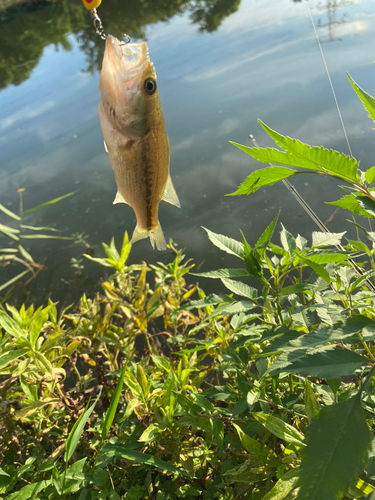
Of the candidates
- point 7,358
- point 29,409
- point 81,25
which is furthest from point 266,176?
point 81,25

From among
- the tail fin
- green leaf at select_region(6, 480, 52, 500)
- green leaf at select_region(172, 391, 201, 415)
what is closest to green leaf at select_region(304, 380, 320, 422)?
green leaf at select_region(172, 391, 201, 415)

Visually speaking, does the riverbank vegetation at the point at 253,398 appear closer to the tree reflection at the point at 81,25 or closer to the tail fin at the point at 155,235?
the tail fin at the point at 155,235

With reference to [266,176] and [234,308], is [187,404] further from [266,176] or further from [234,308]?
[266,176]

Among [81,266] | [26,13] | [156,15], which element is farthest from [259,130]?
[26,13]

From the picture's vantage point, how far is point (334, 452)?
561mm

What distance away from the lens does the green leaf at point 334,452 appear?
546 mm

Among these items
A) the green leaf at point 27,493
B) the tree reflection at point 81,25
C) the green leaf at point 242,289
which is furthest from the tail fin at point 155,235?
the tree reflection at point 81,25

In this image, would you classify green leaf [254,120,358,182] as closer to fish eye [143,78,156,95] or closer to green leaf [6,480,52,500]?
fish eye [143,78,156,95]

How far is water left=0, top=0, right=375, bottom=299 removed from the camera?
4.04 meters

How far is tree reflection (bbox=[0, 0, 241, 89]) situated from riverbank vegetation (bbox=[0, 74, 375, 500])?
27.3 ft

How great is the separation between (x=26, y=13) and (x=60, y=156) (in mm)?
11553

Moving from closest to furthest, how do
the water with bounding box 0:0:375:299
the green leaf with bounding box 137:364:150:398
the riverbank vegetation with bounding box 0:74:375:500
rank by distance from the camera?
the riverbank vegetation with bounding box 0:74:375:500 < the green leaf with bounding box 137:364:150:398 < the water with bounding box 0:0:375:299

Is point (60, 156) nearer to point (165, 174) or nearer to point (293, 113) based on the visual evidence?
point (293, 113)

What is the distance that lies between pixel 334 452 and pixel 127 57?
1021 millimetres
